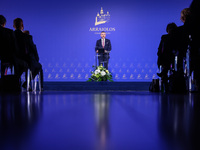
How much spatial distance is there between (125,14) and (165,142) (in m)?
7.72

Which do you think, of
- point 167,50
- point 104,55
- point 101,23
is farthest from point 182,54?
point 101,23

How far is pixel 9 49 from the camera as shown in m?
2.47

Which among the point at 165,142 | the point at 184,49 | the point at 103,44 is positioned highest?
the point at 103,44

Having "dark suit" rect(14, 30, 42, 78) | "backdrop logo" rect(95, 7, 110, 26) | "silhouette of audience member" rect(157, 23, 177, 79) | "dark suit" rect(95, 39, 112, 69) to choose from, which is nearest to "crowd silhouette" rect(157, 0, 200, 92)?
"silhouette of audience member" rect(157, 23, 177, 79)

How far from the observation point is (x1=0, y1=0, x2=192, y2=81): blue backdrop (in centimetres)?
756

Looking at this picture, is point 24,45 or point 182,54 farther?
point 24,45

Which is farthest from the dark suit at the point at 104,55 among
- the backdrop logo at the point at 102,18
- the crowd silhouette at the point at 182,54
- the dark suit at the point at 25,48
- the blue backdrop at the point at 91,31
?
the crowd silhouette at the point at 182,54

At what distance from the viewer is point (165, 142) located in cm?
15

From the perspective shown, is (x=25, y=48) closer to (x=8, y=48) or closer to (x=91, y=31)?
(x=8, y=48)

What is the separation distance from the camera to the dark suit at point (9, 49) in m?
2.47

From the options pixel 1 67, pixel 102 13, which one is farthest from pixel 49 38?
pixel 1 67

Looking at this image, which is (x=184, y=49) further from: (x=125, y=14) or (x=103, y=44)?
(x=125, y=14)

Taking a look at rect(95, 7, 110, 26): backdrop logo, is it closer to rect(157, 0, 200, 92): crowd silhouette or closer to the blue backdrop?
the blue backdrop

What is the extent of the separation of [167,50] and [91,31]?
5.24m
